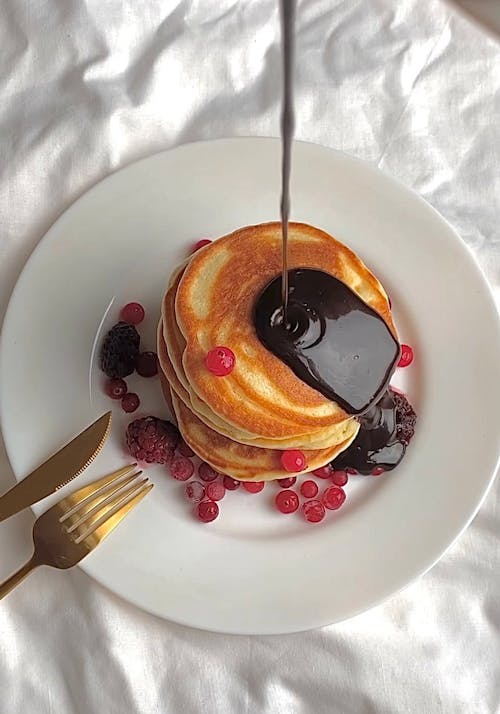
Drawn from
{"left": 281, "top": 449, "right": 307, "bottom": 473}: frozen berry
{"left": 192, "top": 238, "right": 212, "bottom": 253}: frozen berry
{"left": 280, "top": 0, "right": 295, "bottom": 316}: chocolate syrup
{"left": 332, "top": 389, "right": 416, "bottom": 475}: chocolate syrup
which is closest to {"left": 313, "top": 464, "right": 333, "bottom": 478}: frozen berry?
{"left": 332, "top": 389, "right": 416, "bottom": 475}: chocolate syrup

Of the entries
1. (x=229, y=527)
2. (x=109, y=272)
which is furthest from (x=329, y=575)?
(x=109, y=272)

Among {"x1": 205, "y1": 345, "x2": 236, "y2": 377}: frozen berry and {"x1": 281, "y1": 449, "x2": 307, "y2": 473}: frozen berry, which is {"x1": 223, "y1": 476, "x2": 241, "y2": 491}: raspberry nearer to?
{"x1": 281, "y1": 449, "x2": 307, "y2": 473}: frozen berry

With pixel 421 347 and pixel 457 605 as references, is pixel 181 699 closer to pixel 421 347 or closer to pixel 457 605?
pixel 457 605

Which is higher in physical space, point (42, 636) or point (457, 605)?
point (42, 636)

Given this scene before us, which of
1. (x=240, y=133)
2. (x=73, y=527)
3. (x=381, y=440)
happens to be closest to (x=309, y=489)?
(x=381, y=440)

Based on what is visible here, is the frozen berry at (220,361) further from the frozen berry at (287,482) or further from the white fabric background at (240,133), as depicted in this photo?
the white fabric background at (240,133)

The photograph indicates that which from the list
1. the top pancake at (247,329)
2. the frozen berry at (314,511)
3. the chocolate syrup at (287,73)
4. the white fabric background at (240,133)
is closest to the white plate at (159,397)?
the frozen berry at (314,511)
